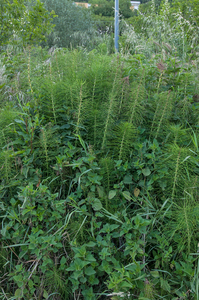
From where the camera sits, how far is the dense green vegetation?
1.46m

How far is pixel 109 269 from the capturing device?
1.39m

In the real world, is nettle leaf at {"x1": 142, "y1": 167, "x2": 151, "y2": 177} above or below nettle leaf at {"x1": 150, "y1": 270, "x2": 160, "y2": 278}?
above

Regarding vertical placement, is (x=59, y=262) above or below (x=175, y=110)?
below

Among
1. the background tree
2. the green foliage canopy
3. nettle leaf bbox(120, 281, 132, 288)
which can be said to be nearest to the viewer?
nettle leaf bbox(120, 281, 132, 288)

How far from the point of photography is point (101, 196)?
166 cm

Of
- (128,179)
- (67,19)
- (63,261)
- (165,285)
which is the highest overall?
(67,19)

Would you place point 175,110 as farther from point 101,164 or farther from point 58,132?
point 58,132

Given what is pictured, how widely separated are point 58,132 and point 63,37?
1240 cm

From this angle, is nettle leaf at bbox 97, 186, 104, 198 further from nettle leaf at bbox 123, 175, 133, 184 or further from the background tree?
the background tree

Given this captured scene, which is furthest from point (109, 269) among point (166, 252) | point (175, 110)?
point (175, 110)

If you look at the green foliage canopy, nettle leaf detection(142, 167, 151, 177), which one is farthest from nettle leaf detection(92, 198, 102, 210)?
the green foliage canopy

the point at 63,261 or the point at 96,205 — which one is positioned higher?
the point at 96,205

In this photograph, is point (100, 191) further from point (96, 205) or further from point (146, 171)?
point (146, 171)

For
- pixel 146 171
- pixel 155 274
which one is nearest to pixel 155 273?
pixel 155 274
